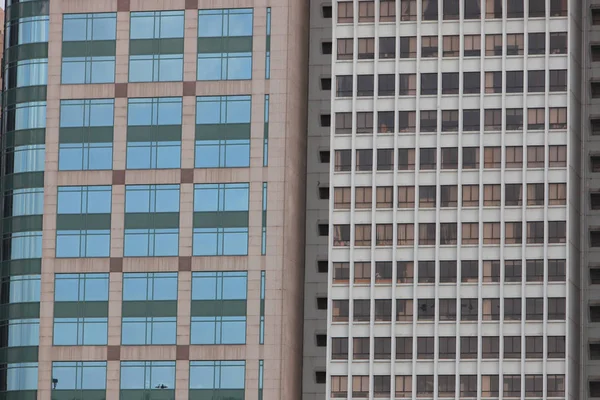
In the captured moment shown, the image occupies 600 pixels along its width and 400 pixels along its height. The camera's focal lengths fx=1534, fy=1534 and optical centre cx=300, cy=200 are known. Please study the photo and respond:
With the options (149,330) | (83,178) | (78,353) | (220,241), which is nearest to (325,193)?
(220,241)

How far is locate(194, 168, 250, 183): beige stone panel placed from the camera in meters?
118

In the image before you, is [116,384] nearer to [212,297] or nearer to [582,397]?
[212,297]

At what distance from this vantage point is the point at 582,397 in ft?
387

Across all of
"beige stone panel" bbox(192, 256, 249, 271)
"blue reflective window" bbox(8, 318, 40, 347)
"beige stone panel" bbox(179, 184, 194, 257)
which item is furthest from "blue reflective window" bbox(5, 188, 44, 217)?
"beige stone panel" bbox(192, 256, 249, 271)

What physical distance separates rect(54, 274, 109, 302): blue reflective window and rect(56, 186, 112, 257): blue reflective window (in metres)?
1.76

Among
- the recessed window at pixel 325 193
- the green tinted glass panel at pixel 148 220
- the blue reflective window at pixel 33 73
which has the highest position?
the blue reflective window at pixel 33 73

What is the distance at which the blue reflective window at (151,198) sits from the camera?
11862cm

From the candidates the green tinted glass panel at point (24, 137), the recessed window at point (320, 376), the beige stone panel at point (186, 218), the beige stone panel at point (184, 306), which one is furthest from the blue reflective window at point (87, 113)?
the recessed window at point (320, 376)

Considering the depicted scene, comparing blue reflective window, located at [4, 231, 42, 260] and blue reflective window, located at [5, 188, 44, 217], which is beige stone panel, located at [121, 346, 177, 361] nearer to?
blue reflective window, located at [4, 231, 42, 260]

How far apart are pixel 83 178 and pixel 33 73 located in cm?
995

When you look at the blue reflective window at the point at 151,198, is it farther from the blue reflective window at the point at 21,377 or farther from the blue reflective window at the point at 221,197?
the blue reflective window at the point at 21,377

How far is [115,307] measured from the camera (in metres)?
117

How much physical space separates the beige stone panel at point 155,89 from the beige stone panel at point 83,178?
6798mm

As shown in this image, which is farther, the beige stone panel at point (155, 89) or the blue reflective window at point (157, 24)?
the blue reflective window at point (157, 24)
